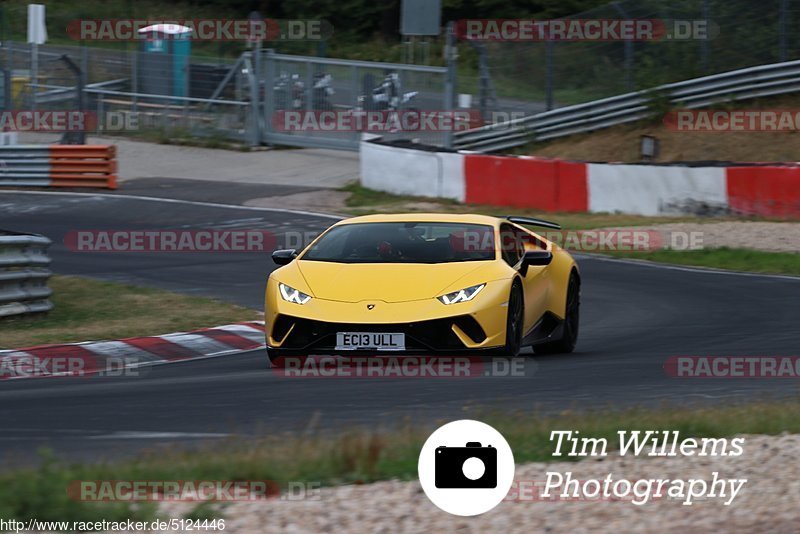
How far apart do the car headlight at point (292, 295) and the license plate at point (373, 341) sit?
0.48m

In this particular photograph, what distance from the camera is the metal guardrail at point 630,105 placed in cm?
2681

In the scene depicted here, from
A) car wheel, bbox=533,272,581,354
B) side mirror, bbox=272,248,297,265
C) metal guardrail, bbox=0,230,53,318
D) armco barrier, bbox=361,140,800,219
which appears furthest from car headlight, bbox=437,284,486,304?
armco barrier, bbox=361,140,800,219

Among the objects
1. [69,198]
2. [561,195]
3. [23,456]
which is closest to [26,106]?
[69,198]

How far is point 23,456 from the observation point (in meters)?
6.56

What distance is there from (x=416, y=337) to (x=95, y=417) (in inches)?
98.0

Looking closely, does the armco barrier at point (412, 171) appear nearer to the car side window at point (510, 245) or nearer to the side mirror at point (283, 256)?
the car side window at point (510, 245)

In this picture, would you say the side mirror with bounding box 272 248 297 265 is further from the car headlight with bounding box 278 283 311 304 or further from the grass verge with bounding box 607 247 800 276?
the grass verge with bounding box 607 247 800 276

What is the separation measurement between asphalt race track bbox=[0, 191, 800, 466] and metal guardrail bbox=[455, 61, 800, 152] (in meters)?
10.5

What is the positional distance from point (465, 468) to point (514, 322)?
14.2 ft

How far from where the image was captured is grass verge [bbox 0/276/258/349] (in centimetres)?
1213

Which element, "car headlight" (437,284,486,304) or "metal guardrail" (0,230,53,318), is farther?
"metal guardrail" (0,230,53,318)

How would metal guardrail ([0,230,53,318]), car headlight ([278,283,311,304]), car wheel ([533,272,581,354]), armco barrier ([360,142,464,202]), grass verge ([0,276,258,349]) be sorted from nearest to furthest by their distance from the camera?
car headlight ([278,283,311,304]), car wheel ([533,272,581,354]), grass verge ([0,276,258,349]), metal guardrail ([0,230,53,318]), armco barrier ([360,142,464,202])

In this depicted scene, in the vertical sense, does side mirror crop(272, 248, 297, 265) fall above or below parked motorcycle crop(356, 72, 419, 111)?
below

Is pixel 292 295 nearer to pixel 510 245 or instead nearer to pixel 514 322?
pixel 514 322
